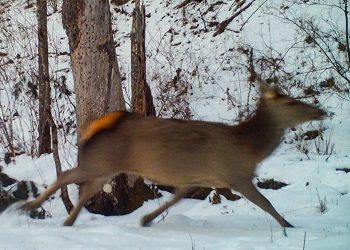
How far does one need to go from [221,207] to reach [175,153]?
222cm

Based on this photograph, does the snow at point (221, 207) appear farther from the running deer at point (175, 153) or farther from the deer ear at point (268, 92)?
the deer ear at point (268, 92)

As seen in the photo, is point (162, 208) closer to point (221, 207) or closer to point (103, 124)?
point (103, 124)

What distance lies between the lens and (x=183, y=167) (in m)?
4.97

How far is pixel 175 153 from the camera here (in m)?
4.95

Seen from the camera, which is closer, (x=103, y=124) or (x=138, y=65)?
(x=103, y=124)

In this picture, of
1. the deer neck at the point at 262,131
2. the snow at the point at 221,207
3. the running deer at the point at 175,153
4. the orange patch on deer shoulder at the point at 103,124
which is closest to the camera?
the snow at the point at 221,207

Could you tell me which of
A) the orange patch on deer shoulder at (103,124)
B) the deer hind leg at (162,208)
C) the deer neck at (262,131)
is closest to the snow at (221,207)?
the deer hind leg at (162,208)

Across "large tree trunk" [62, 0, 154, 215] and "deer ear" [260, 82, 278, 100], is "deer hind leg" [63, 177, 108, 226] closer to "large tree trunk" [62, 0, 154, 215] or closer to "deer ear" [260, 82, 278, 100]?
"large tree trunk" [62, 0, 154, 215]

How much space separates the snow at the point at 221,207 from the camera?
13.7 ft

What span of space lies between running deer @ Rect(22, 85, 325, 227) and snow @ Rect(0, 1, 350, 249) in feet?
1.50

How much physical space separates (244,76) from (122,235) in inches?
345

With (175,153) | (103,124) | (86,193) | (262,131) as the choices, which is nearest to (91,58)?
(103,124)

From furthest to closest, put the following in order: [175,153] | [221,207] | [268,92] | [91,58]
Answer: [221,207]
[91,58]
[268,92]
[175,153]

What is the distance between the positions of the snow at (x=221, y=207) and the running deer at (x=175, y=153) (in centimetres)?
46
